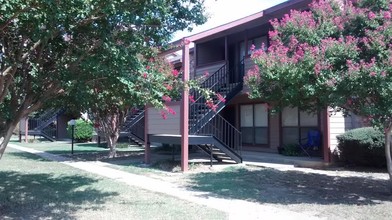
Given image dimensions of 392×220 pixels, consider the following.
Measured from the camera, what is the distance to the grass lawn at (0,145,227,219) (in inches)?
274

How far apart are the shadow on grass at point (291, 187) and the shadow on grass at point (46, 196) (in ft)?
8.57

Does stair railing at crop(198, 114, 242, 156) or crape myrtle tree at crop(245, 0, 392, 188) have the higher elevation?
crape myrtle tree at crop(245, 0, 392, 188)

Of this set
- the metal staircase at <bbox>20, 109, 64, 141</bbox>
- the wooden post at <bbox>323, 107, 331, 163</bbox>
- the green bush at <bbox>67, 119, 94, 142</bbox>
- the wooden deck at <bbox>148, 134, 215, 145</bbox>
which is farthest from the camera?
the metal staircase at <bbox>20, 109, 64, 141</bbox>

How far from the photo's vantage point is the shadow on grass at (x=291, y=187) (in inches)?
324

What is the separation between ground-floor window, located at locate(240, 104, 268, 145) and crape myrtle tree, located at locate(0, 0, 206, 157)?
10.1 meters

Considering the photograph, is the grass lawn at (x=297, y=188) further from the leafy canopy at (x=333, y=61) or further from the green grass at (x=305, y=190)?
the leafy canopy at (x=333, y=61)

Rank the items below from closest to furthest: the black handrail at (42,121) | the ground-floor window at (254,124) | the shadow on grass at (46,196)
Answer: the shadow on grass at (46,196), the ground-floor window at (254,124), the black handrail at (42,121)

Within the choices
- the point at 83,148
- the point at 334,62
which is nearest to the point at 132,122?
the point at 83,148

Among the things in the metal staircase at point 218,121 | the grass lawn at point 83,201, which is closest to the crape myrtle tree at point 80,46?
the grass lawn at point 83,201

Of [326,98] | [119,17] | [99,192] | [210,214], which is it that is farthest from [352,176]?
[119,17]

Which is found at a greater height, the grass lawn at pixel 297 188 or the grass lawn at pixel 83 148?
the grass lawn at pixel 83 148

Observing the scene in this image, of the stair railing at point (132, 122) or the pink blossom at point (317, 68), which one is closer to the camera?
the pink blossom at point (317, 68)

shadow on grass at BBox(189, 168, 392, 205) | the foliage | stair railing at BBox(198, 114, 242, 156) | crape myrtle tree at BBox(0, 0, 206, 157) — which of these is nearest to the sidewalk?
shadow on grass at BBox(189, 168, 392, 205)

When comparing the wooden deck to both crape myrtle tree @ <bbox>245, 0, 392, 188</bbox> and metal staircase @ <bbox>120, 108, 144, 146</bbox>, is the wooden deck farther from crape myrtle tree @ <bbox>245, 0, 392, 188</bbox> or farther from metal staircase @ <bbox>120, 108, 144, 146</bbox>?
metal staircase @ <bbox>120, 108, 144, 146</bbox>
